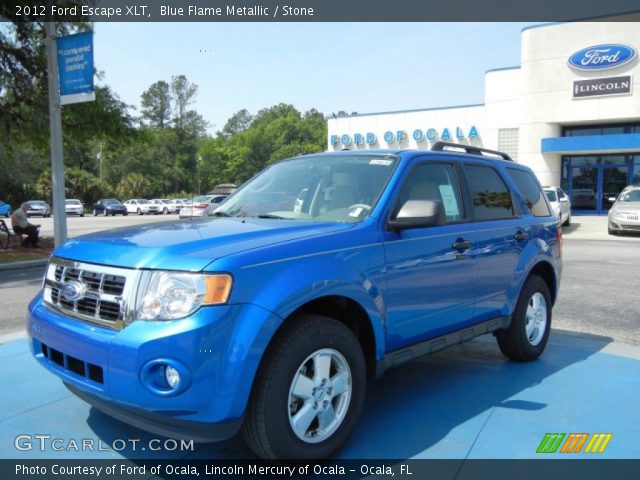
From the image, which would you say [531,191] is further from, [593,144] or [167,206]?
[167,206]

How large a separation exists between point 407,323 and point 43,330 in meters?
2.26

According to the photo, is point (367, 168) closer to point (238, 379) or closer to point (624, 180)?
point (238, 379)

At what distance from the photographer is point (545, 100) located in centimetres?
2880

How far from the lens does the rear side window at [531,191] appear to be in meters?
5.42

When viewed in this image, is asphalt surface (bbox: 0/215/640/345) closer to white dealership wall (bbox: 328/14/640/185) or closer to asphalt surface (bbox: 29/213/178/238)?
asphalt surface (bbox: 29/213/178/238)

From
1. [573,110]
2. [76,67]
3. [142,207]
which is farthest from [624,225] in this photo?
[142,207]

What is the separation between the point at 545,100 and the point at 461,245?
27.7 m

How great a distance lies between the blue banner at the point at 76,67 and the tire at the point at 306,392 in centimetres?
956

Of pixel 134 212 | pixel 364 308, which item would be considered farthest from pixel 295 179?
pixel 134 212

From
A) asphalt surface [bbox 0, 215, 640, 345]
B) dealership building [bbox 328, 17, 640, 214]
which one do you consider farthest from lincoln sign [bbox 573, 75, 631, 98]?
asphalt surface [bbox 0, 215, 640, 345]

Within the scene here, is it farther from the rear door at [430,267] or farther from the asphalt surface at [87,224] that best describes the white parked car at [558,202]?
the rear door at [430,267]

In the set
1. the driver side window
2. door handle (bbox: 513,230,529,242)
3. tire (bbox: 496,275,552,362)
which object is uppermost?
the driver side window

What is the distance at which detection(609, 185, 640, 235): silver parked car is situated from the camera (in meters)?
18.8

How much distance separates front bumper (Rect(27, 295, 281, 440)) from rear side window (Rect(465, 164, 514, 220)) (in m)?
2.48
